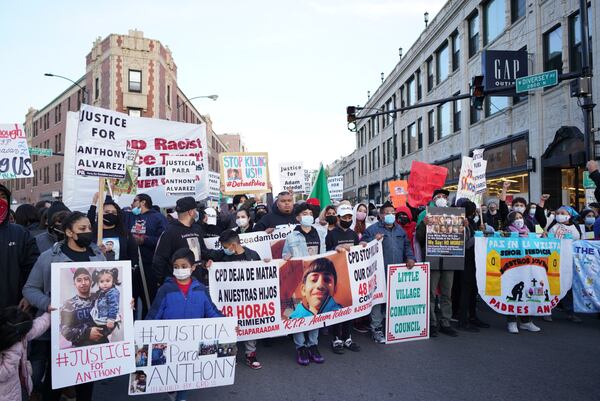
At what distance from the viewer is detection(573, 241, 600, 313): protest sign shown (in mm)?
6844

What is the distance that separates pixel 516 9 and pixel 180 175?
1706 cm

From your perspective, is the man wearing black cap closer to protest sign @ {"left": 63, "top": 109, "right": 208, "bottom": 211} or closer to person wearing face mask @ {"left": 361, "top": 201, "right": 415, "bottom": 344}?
person wearing face mask @ {"left": 361, "top": 201, "right": 415, "bottom": 344}

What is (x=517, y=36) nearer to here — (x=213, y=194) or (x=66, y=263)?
(x=213, y=194)

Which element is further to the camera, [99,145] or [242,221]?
[242,221]

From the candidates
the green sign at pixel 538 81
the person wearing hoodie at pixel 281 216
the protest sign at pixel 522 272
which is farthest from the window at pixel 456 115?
the person wearing hoodie at pixel 281 216

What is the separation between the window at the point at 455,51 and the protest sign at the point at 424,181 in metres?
18.3

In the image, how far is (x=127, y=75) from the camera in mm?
35906

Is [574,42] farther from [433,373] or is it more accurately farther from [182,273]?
[182,273]

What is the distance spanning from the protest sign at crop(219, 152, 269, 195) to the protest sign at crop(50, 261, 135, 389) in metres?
6.81

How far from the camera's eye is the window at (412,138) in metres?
32.3

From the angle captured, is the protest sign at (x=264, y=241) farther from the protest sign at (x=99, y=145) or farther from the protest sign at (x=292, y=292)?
the protest sign at (x=99, y=145)

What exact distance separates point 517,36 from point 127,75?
29102 mm

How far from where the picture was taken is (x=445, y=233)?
6.55 meters

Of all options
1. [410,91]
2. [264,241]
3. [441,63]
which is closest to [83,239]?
[264,241]
